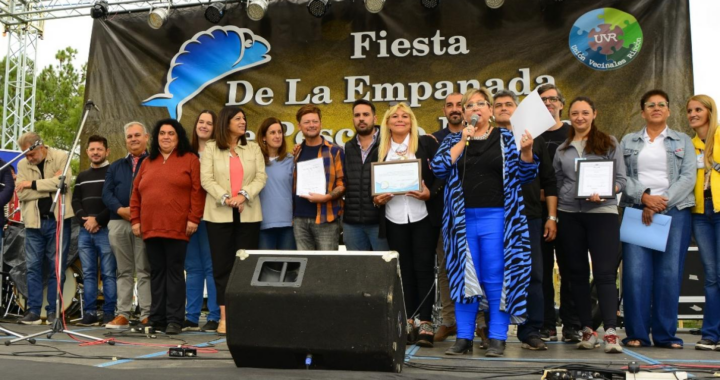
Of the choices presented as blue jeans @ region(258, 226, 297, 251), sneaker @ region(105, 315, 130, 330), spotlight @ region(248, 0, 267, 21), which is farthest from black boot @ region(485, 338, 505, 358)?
spotlight @ region(248, 0, 267, 21)

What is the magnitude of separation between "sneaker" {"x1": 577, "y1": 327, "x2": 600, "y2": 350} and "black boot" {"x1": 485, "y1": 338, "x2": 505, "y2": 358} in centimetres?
76

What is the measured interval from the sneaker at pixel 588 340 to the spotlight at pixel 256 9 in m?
4.90

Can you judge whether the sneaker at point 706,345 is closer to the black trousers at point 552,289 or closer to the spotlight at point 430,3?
the black trousers at point 552,289

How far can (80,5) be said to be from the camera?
29.1 feet

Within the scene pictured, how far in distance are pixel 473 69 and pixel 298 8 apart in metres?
2.11

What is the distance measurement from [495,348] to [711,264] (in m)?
1.81

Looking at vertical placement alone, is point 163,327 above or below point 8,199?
below

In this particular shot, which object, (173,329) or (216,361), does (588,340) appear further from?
(173,329)

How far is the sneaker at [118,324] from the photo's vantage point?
235 inches

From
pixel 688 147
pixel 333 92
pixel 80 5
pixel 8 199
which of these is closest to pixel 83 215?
pixel 8 199

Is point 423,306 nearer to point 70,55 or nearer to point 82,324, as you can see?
point 82,324

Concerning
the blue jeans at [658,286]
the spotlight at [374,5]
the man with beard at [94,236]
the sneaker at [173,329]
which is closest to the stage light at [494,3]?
the spotlight at [374,5]

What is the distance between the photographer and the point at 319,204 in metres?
5.42

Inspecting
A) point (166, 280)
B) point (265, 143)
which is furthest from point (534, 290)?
point (166, 280)
